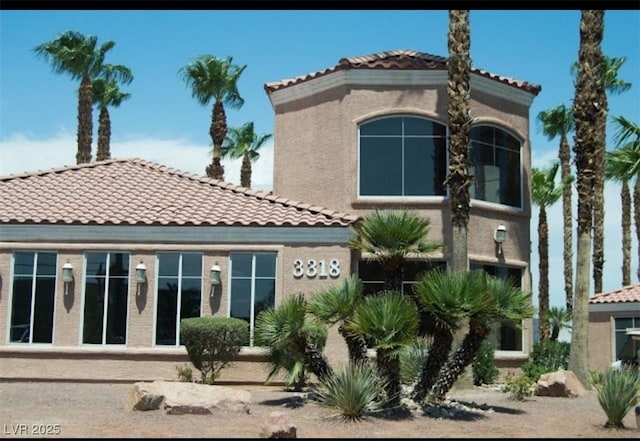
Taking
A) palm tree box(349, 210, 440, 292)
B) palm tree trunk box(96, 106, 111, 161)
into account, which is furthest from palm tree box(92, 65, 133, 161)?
palm tree box(349, 210, 440, 292)

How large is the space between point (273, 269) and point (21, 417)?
789 centimetres

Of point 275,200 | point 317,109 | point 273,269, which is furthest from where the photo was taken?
point 317,109

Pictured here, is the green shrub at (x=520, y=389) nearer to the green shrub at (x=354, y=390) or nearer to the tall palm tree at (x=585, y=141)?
the green shrub at (x=354, y=390)

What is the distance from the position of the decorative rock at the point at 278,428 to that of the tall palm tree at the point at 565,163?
29.5m

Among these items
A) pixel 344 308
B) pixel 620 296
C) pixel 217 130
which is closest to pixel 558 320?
pixel 620 296

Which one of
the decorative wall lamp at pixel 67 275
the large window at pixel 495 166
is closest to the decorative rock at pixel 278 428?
the decorative wall lamp at pixel 67 275

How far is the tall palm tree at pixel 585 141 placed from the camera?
71.1ft

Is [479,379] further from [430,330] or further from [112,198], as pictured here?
[112,198]

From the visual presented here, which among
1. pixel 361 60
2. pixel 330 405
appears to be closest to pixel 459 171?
pixel 361 60

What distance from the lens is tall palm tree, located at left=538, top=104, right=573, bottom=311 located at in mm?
41969

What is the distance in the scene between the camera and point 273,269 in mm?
20297

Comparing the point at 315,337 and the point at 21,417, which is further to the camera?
the point at 315,337

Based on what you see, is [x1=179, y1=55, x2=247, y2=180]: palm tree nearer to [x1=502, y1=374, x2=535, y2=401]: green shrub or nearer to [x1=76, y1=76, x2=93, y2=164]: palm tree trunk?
[x1=76, y1=76, x2=93, y2=164]: palm tree trunk

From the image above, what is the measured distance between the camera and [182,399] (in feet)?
45.1
